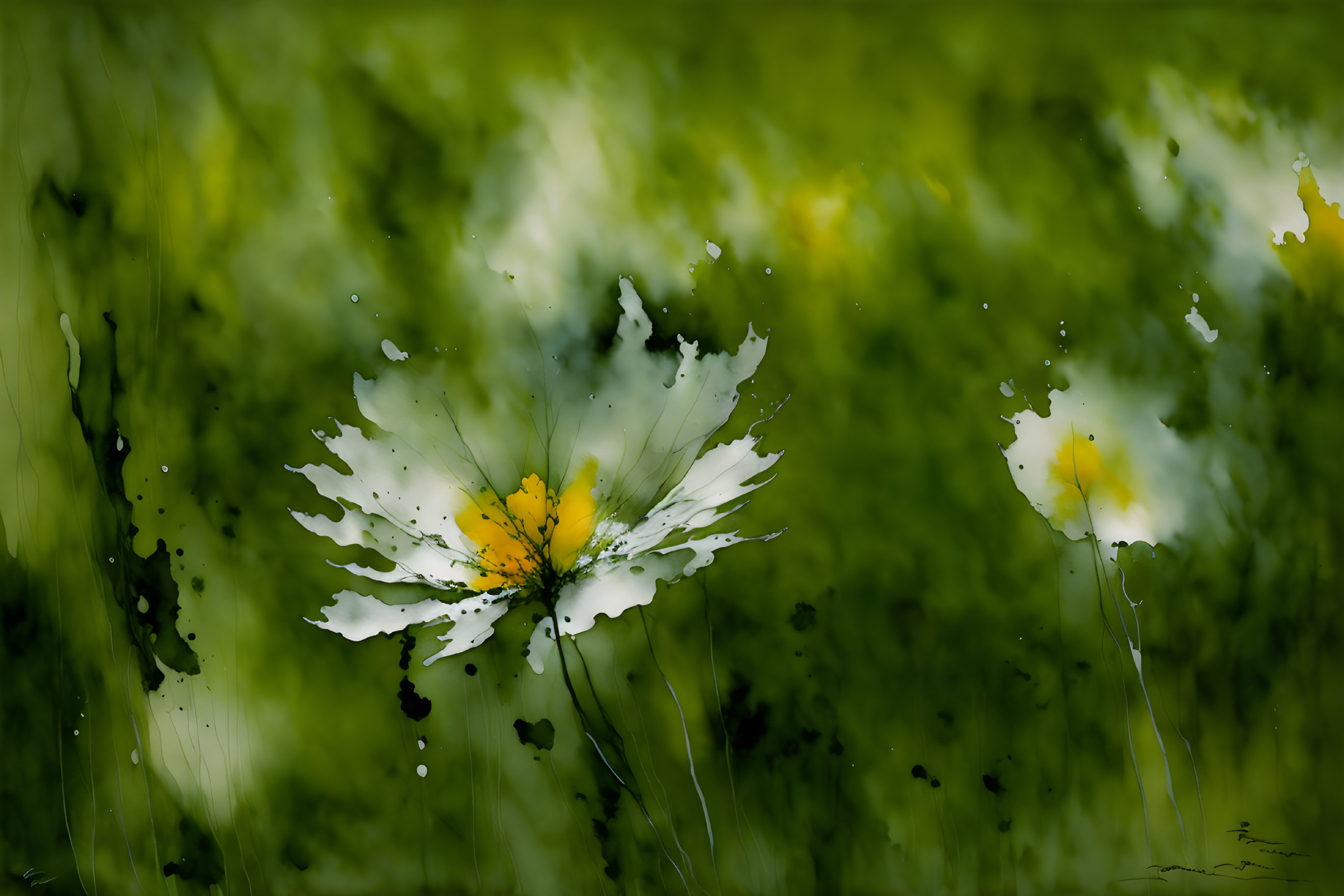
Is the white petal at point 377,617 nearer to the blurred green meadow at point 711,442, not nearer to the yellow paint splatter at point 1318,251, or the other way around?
the blurred green meadow at point 711,442

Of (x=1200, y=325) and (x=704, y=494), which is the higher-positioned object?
(x=1200, y=325)

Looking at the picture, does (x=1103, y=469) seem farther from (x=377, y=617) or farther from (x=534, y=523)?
(x=377, y=617)

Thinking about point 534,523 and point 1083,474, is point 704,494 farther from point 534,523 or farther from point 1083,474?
point 1083,474

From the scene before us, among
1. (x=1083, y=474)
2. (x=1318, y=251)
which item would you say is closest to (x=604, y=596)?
(x=1083, y=474)

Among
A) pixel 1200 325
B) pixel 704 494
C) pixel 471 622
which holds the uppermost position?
Result: pixel 1200 325

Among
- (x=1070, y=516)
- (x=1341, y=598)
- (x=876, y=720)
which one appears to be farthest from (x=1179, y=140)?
(x=876, y=720)
